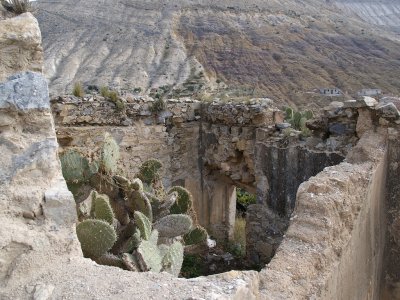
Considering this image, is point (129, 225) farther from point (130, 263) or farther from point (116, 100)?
point (116, 100)

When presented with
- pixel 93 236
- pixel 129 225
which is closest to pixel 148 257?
pixel 93 236

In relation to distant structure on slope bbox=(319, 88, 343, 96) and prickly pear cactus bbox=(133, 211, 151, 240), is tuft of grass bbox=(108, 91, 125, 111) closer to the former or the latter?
prickly pear cactus bbox=(133, 211, 151, 240)

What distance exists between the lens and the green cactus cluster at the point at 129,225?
118 inches

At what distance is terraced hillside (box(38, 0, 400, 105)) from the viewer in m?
34.7

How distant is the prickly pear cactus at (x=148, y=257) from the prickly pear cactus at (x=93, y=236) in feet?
0.84

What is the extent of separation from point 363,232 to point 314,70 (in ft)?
119

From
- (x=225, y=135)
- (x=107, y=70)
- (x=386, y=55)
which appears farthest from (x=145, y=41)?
(x=225, y=135)

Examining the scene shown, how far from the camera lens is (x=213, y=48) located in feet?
144

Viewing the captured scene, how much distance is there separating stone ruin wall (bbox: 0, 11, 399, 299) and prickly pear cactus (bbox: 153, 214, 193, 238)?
4.27ft

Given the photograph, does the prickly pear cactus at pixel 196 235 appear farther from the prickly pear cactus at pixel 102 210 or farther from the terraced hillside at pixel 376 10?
the terraced hillside at pixel 376 10

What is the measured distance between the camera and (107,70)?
120 feet

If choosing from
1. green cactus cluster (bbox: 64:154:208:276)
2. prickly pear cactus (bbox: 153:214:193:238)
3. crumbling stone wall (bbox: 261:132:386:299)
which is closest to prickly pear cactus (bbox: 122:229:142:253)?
green cactus cluster (bbox: 64:154:208:276)

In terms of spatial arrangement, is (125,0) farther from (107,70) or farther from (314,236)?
(314,236)

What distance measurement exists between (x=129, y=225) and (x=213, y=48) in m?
41.5
